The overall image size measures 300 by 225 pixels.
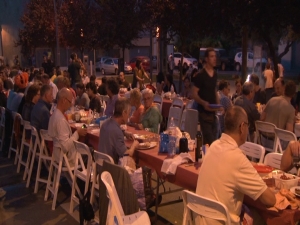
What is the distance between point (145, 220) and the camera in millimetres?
3701

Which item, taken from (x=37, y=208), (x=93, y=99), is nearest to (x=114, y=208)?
(x=37, y=208)

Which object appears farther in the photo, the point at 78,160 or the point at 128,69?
the point at 128,69

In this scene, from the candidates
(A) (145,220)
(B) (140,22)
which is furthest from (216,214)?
(B) (140,22)

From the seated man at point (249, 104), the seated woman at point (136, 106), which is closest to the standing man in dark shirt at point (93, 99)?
the seated woman at point (136, 106)

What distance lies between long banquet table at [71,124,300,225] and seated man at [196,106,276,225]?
120 millimetres

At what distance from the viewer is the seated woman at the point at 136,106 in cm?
693

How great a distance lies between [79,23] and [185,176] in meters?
21.4

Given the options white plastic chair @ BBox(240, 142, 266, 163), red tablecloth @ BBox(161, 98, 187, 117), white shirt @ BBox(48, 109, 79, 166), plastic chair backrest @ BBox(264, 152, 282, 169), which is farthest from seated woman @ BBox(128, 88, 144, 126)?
red tablecloth @ BBox(161, 98, 187, 117)

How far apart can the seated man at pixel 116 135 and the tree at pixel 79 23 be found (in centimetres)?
1824

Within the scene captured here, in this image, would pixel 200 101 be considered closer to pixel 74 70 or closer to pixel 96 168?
pixel 96 168

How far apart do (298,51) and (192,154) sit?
113 ft

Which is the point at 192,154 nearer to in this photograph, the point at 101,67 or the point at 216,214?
the point at 216,214

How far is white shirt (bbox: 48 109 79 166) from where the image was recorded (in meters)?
5.82

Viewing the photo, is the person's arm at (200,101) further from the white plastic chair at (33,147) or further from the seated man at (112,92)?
the white plastic chair at (33,147)
